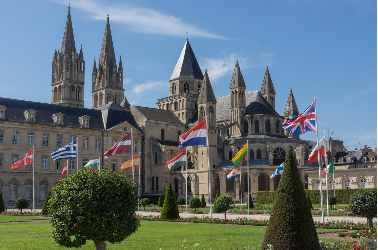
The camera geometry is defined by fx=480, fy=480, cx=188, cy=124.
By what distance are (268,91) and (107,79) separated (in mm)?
36331

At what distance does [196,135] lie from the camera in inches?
1422

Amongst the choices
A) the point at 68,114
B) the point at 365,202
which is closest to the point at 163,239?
the point at 365,202

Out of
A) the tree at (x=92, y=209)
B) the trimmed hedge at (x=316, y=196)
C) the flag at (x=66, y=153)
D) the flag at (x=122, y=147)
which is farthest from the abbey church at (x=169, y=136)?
the tree at (x=92, y=209)

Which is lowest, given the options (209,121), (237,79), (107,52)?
(209,121)

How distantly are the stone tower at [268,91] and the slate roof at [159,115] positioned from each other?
737 inches

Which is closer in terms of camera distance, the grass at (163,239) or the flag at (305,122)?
the grass at (163,239)

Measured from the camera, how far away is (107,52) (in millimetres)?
106750

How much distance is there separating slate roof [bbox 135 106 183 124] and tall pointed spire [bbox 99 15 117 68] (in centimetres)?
2924

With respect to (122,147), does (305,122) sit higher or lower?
higher

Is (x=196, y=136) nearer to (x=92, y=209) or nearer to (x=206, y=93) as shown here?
(x=92, y=209)

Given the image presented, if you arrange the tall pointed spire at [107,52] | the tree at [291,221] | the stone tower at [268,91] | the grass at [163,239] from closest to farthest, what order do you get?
1. the tree at [291,221]
2. the grass at [163,239]
3. the stone tower at [268,91]
4. the tall pointed spire at [107,52]

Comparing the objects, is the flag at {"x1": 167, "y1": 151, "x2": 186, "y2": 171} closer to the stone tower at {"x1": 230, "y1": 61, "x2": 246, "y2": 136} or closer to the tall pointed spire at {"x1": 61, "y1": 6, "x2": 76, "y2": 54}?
the stone tower at {"x1": 230, "y1": 61, "x2": 246, "y2": 136}

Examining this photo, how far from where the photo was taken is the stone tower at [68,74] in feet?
343

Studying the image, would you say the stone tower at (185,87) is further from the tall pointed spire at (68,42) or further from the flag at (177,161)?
the flag at (177,161)
